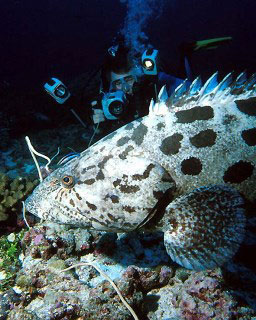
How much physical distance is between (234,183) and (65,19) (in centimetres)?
12699

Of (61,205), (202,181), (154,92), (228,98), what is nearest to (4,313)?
(61,205)

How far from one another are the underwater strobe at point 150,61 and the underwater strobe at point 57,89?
2.51m

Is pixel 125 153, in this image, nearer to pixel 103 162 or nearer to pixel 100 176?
pixel 103 162

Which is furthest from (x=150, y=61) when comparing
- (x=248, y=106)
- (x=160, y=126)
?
(x=248, y=106)

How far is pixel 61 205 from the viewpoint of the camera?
3072mm

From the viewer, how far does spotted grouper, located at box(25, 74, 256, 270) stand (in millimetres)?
2637

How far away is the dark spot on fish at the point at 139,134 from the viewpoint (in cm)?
308

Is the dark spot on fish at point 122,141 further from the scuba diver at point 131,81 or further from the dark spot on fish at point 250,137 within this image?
the scuba diver at point 131,81

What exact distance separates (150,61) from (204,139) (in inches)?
170

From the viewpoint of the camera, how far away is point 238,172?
110 inches

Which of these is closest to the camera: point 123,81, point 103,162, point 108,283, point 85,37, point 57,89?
point 103,162

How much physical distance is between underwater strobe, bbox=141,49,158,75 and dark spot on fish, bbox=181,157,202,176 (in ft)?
14.5

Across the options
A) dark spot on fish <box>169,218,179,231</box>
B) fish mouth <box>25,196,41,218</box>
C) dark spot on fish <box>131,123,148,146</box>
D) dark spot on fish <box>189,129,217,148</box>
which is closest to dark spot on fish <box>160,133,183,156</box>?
dark spot on fish <box>189,129,217,148</box>

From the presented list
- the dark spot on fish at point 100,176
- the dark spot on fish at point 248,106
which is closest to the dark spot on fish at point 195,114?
the dark spot on fish at point 248,106
